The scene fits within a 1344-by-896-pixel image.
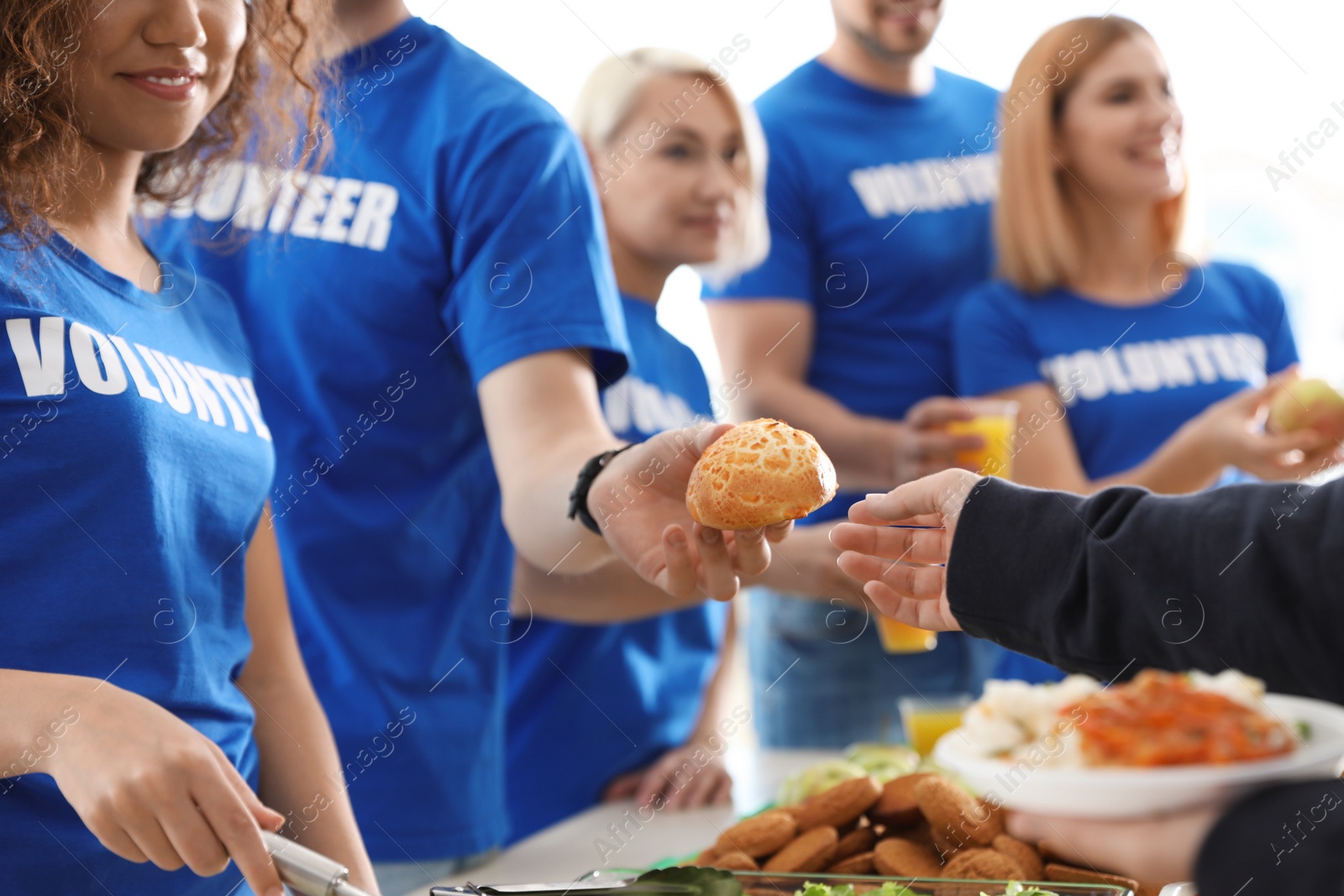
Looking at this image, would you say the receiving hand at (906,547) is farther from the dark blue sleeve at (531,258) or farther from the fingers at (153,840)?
the fingers at (153,840)

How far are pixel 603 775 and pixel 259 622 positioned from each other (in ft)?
2.40

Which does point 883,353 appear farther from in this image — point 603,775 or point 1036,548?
point 1036,548

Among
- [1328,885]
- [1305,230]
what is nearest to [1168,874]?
[1328,885]

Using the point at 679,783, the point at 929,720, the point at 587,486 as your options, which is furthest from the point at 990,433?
the point at 587,486

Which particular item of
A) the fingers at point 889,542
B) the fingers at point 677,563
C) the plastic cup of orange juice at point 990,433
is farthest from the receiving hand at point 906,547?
the plastic cup of orange juice at point 990,433

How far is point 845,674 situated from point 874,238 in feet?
2.70

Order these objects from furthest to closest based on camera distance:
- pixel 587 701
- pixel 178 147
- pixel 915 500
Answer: pixel 587 701 → pixel 178 147 → pixel 915 500

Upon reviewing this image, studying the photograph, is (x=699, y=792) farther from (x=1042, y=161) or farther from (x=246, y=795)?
(x=1042, y=161)

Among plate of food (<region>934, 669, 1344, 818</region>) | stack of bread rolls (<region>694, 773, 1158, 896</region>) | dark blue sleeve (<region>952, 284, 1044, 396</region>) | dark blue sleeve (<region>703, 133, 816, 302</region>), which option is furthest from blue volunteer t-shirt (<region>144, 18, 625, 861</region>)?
dark blue sleeve (<region>952, 284, 1044, 396</region>)

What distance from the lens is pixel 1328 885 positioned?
1.78ft

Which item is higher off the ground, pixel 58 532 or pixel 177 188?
pixel 177 188

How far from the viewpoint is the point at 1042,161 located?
2.04 m

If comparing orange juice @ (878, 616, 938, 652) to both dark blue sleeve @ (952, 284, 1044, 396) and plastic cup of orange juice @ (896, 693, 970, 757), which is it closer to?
plastic cup of orange juice @ (896, 693, 970, 757)

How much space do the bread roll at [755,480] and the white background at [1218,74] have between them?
105cm
